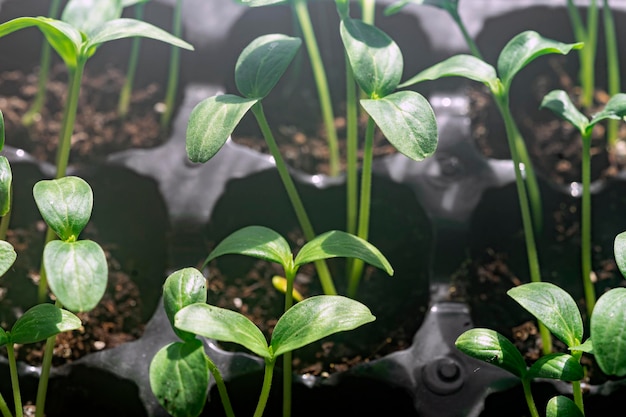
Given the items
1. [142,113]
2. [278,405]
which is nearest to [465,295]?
[278,405]

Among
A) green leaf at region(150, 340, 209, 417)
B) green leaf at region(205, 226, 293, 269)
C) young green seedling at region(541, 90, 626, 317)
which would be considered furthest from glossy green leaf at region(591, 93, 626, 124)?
green leaf at region(150, 340, 209, 417)

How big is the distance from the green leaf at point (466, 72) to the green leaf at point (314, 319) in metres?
0.22

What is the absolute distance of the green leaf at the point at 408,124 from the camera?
58cm

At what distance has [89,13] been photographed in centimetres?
79

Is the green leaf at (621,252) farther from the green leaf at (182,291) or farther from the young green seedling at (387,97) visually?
the green leaf at (182,291)

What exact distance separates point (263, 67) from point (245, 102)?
2.1 inches

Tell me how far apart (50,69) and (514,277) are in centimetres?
78

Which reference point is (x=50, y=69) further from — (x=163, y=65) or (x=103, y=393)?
(x=103, y=393)

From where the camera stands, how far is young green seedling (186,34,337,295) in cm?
59

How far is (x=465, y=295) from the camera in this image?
32.9 inches

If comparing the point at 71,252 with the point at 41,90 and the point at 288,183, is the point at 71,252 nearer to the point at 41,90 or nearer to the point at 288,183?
the point at 288,183

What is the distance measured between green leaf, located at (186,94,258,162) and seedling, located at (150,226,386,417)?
0.31 ft

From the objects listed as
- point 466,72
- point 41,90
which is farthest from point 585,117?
point 41,90

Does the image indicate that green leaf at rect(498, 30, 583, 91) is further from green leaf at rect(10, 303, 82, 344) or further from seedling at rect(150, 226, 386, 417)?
green leaf at rect(10, 303, 82, 344)
